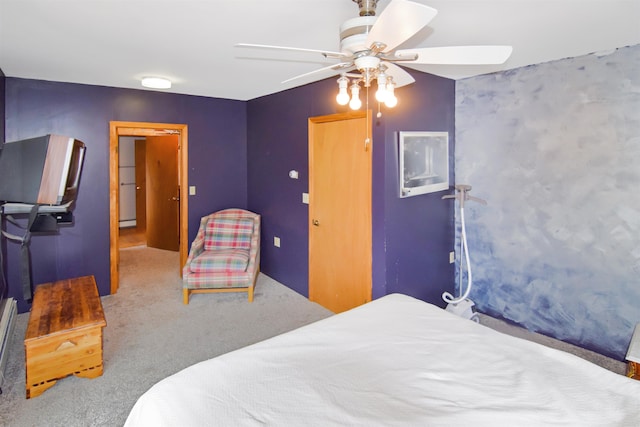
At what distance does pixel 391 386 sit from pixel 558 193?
7.91 feet

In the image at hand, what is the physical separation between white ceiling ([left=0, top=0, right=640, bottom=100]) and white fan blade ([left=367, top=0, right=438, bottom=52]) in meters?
0.64

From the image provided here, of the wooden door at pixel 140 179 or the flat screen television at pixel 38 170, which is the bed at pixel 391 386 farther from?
the wooden door at pixel 140 179

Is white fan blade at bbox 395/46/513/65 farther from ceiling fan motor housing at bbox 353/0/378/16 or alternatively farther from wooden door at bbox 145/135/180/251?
wooden door at bbox 145/135/180/251

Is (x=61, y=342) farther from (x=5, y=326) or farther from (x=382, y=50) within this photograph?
(x=382, y=50)

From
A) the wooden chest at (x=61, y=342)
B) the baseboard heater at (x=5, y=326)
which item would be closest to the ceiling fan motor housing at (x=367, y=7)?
the wooden chest at (x=61, y=342)

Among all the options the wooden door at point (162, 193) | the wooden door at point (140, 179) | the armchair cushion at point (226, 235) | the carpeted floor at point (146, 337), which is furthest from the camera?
the wooden door at point (140, 179)

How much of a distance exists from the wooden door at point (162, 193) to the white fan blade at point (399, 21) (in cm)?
505

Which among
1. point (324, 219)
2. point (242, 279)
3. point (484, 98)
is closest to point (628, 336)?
point (484, 98)

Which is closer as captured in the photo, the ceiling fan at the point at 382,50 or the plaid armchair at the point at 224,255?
the ceiling fan at the point at 382,50

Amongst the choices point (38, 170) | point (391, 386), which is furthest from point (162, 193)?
point (391, 386)

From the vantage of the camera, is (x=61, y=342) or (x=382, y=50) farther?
(x=61, y=342)

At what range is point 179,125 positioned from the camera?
178 inches

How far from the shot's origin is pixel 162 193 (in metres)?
6.21

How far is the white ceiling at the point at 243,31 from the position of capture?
1955 millimetres
